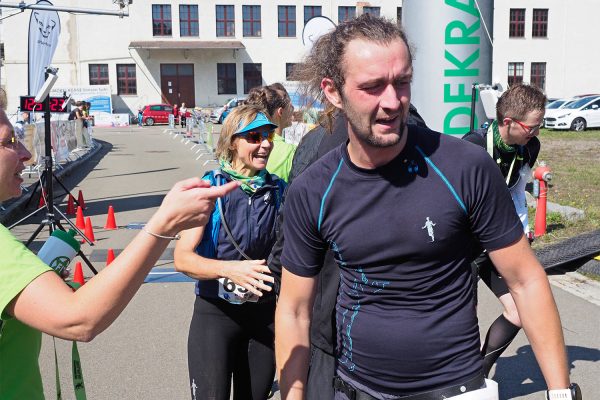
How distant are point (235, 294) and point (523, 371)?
2.76m

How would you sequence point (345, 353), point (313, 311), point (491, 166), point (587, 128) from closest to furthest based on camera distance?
point (491, 166) < point (345, 353) < point (313, 311) < point (587, 128)

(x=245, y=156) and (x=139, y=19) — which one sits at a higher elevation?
(x=139, y=19)

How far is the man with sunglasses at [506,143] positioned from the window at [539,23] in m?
60.5

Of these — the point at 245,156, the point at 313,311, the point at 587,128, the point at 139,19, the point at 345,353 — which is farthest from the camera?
the point at 139,19

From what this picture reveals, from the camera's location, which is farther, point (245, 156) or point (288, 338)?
point (245, 156)

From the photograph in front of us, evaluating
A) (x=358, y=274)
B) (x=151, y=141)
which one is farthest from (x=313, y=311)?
(x=151, y=141)

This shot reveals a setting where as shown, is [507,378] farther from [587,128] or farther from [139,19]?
[139,19]

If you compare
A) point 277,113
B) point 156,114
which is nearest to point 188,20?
point 156,114

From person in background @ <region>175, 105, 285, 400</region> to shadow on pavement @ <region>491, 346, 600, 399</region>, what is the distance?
81.2 inches

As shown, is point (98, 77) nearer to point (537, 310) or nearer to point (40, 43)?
point (40, 43)

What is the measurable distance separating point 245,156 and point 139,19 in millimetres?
57285

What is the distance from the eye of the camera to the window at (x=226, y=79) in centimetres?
5900

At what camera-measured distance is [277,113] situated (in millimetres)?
4516

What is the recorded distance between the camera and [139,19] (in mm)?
57406
